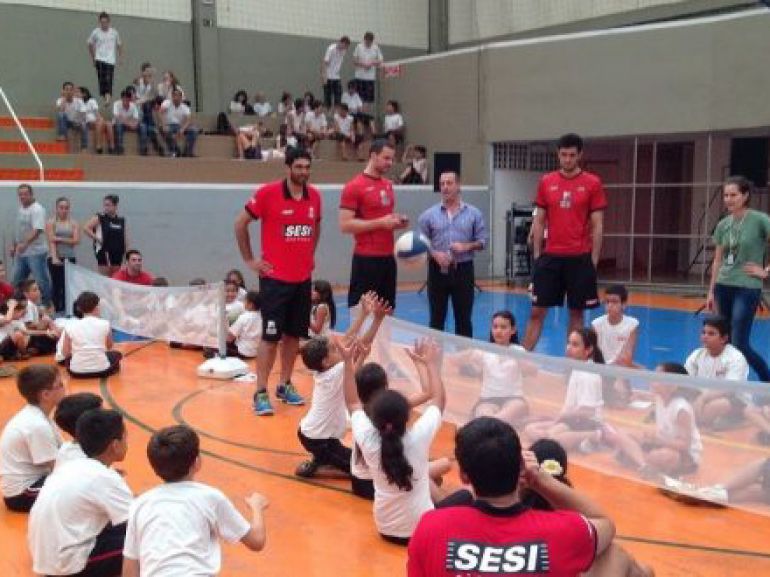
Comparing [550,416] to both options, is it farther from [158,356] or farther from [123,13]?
[123,13]

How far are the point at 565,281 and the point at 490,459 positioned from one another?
16.9ft

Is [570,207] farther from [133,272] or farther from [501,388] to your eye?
[133,272]

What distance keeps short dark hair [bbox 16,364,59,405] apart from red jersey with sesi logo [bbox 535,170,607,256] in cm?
413

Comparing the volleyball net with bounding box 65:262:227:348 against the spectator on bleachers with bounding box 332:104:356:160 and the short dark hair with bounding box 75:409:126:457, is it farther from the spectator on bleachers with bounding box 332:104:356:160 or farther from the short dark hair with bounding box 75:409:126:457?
the spectator on bleachers with bounding box 332:104:356:160

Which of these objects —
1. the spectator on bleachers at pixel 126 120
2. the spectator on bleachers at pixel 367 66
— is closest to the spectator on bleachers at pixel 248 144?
the spectator on bleachers at pixel 126 120

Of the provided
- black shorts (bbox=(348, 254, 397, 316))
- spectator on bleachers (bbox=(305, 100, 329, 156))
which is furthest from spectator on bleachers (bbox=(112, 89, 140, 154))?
black shorts (bbox=(348, 254, 397, 316))

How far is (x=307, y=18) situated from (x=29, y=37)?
682cm

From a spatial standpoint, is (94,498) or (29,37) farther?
(29,37)

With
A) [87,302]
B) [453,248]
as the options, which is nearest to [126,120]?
[87,302]

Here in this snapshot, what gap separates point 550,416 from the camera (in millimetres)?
5305

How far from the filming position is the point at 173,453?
124 inches

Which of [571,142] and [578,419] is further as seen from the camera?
[571,142]

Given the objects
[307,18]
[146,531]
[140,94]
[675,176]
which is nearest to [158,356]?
[146,531]

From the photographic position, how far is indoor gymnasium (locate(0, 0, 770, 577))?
3.72 meters
